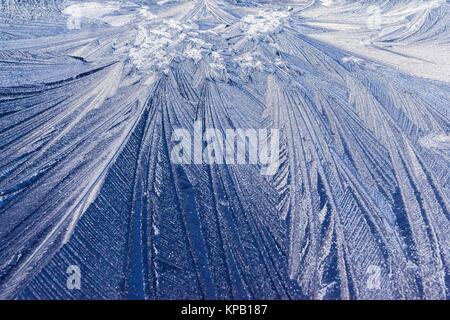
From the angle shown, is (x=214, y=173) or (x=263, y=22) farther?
(x=263, y=22)

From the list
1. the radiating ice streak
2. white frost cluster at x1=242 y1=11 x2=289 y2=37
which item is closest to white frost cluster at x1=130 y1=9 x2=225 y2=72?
the radiating ice streak

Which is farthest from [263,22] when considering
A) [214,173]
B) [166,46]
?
[214,173]

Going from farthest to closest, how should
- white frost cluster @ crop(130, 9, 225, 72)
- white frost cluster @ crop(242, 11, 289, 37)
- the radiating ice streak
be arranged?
white frost cluster @ crop(242, 11, 289, 37) < white frost cluster @ crop(130, 9, 225, 72) < the radiating ice streak

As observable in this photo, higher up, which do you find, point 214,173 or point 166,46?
point 166,46

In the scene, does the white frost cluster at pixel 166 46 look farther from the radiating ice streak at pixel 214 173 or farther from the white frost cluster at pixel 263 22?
the white frost cluster at pixel 263 22

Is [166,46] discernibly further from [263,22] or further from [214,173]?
[214,173]

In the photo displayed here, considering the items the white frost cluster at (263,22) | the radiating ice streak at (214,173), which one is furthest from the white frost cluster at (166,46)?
the white frost cluster at (263,22)

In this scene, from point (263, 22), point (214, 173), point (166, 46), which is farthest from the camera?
point (263, 22)

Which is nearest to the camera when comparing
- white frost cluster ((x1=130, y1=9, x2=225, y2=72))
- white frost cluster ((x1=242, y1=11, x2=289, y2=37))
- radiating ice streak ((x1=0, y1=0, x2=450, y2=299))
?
radiating ice streak ((x1=0, y1=0, x2=450, y2=299))

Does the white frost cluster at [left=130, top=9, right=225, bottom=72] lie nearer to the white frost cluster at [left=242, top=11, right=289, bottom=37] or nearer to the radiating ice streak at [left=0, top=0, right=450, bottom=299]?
the radiating ice streak at [left=0, top=0, right=450, bottom=299]

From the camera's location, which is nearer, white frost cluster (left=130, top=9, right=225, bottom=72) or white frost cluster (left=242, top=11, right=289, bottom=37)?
white frost cluster (left=130, top=9, right=225, bottom=72)

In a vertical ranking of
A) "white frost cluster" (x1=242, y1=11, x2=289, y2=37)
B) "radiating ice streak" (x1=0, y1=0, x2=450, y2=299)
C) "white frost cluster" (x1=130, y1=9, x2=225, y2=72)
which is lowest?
"radiating ice streak" (x1=0, y1=0, x2=450, y2=299)
